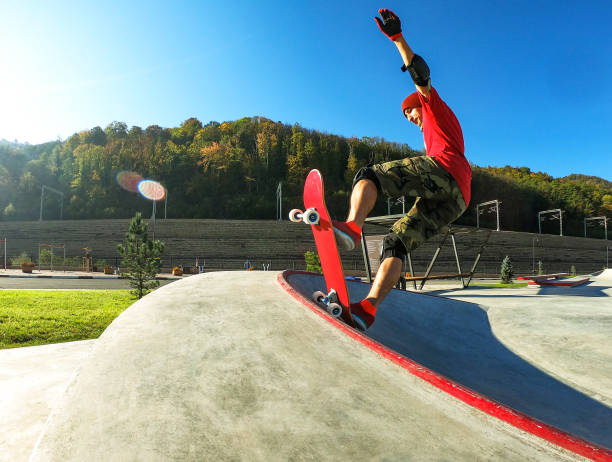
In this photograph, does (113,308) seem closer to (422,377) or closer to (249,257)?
(422,377)

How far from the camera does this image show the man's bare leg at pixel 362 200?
6.85 ft

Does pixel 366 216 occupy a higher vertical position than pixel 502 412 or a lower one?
higher

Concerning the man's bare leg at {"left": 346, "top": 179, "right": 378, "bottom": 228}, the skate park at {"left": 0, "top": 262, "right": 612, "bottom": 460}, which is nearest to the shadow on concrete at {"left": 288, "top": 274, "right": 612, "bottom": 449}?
the skate park at {"left": 0, "top": 262, "right": 612, "bottom": 460}

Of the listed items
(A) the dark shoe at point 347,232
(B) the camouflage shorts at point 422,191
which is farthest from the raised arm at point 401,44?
(A) the dark shoe at point 347,232

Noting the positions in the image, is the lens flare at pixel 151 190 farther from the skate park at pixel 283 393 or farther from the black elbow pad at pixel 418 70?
the black elbow pad at pixel 418 70

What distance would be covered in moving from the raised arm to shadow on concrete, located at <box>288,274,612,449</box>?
1.71m

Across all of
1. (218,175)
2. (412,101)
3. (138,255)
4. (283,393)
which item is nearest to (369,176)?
(412,101)

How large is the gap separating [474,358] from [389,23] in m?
2.46

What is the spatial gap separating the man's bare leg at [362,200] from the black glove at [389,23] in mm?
922

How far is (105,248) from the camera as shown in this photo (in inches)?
1339

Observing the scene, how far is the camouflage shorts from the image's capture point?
215 cm

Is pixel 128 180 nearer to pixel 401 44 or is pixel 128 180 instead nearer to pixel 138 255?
pixel 138 255

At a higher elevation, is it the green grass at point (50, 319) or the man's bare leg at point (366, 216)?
the man's bare leg at point (366, 216)

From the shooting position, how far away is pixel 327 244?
218 centimetres
